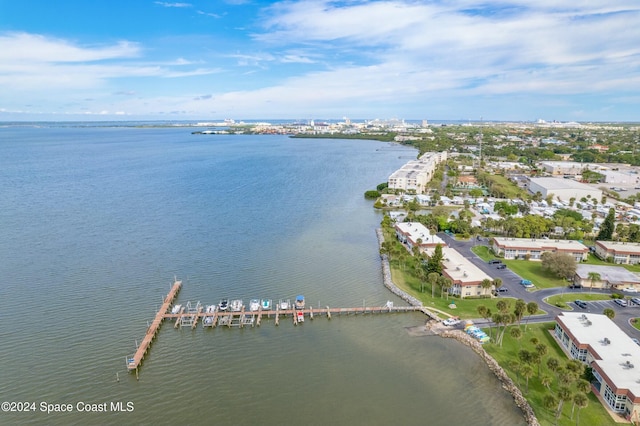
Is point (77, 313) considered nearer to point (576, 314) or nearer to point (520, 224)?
point (576, 314)

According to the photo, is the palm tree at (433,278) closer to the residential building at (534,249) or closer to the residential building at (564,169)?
the residential building at (534,249)

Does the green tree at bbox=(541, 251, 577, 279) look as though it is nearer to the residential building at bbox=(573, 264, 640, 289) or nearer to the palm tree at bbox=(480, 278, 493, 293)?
the residential building at bbox=(573, 264, 640, 289)

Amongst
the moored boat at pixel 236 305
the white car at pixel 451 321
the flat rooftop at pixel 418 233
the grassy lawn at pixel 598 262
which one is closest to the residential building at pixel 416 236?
the flat rooftop at pixel 418 233

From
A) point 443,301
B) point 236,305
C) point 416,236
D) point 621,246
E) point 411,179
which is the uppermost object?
point 411,179

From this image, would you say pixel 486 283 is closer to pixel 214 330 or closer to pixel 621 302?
pixel 621 302

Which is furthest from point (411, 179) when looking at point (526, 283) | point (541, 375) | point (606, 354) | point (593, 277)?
point (541, 375)

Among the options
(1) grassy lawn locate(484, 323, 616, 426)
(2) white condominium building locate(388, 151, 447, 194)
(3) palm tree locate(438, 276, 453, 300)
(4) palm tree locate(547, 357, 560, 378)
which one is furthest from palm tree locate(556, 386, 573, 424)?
(2) white condominium building locate(388, 151, 447, 194)
